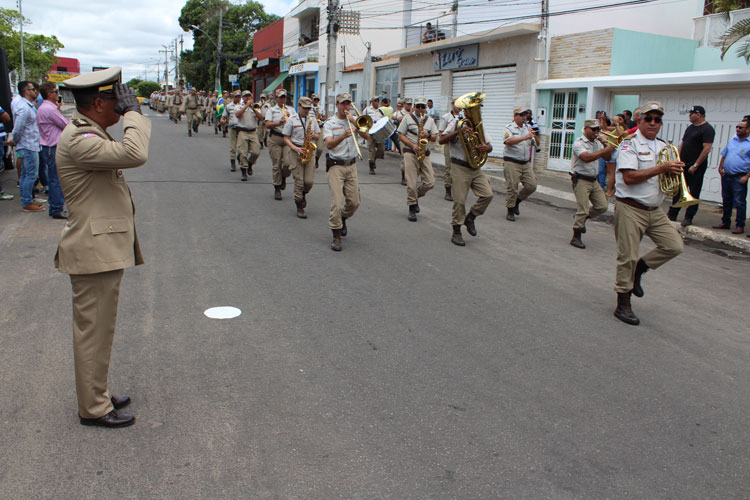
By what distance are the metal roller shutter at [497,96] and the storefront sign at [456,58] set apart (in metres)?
0.42

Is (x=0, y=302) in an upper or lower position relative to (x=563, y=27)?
lower

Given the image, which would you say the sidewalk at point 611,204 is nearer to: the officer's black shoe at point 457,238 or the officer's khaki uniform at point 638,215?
the officer's black shoe at point 457,238

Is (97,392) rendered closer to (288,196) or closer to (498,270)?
(498,270)

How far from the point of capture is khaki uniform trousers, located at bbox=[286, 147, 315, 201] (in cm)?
1022

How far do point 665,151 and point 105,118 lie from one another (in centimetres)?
486

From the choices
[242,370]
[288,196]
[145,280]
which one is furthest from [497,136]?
[242,370]

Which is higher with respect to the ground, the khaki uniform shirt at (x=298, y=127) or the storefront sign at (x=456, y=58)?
the storefront sign at (x=456, y=58)

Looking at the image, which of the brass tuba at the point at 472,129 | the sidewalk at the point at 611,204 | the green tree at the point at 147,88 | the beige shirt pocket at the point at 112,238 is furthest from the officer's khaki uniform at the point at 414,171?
the green tree at the point at 147,88

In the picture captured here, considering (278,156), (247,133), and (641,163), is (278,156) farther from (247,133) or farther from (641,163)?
(641,163)

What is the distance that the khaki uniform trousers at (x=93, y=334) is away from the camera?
3.44m

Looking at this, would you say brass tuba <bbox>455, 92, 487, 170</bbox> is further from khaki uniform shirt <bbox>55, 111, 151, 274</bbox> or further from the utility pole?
the utility pole

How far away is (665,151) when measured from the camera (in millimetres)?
5773

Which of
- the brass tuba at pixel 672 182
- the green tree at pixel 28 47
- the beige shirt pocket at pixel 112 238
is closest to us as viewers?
the beige shirt pocket at pixel 112 238

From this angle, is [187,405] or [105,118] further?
[187,405]
